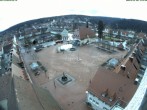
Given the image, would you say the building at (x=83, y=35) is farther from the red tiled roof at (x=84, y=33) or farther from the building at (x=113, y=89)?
the building at (x=113, y=89)

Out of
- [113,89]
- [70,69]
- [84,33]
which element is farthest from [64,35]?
[113,89]

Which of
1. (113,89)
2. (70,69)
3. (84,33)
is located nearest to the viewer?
(113,89)

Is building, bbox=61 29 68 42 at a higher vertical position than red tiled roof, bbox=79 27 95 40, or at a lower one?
lower

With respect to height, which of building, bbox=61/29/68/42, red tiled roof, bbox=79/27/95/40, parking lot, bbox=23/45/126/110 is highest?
red tiled roof, bbox=79/27/95/40

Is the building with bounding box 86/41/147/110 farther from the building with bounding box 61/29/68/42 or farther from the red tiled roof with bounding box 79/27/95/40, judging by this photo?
the building with bounding box 61/29/68/42

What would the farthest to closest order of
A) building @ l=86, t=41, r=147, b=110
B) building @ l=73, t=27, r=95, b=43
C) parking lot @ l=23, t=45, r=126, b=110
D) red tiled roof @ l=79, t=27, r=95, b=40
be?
red tiled roof @ l=79, t=27, r=95, b=40
building @ l=73, t=27, r=95, b=43
parking lot @ l=23, t=45, r=126, b=110
building @ l=86, t=41, r=147, b=110

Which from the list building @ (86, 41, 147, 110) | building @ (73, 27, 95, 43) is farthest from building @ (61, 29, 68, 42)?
building @ (86, 41, 147, 110)

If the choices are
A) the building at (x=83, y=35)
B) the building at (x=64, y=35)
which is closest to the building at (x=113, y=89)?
the building at (x=83, y=35)

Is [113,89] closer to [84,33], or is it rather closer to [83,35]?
[83,35]

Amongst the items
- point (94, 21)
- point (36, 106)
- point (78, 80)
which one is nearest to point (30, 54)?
point (78, 80)

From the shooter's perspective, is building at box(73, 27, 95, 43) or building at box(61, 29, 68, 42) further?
building at box(61, 29, 68, 42)
